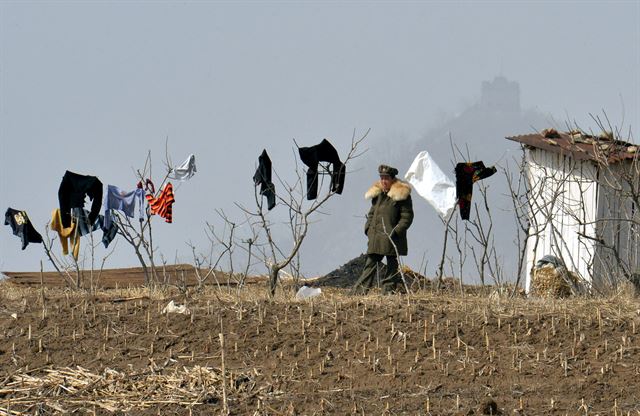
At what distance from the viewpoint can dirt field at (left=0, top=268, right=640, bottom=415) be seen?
8.55 metres

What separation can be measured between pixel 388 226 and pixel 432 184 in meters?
1.05

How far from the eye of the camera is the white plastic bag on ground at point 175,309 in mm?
11094

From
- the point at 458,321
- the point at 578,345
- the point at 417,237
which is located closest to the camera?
the point at 578,345

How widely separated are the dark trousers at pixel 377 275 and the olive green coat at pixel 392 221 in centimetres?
13

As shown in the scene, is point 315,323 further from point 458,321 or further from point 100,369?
point 100,369

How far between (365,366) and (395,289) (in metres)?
4.69

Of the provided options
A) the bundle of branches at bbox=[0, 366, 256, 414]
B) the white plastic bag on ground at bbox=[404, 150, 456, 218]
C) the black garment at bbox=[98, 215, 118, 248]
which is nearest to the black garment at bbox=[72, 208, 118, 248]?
the black garment at bbox=[98, 215, 118, 248]

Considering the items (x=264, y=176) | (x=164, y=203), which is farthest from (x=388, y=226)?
(x=164, y=203)

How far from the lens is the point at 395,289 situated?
14008mm

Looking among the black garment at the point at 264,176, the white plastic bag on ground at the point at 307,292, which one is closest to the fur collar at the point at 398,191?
the black garment at the point at 264,176

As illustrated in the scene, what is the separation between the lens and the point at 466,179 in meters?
14.7

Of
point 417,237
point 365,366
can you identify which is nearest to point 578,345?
point 365,366

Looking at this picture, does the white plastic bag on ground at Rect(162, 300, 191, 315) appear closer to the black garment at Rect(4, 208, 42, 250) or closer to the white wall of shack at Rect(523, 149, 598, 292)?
the white wall of shack at Rect(523, 149, 598, 292)

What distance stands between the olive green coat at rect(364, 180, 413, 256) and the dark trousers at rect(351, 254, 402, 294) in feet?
0.44
